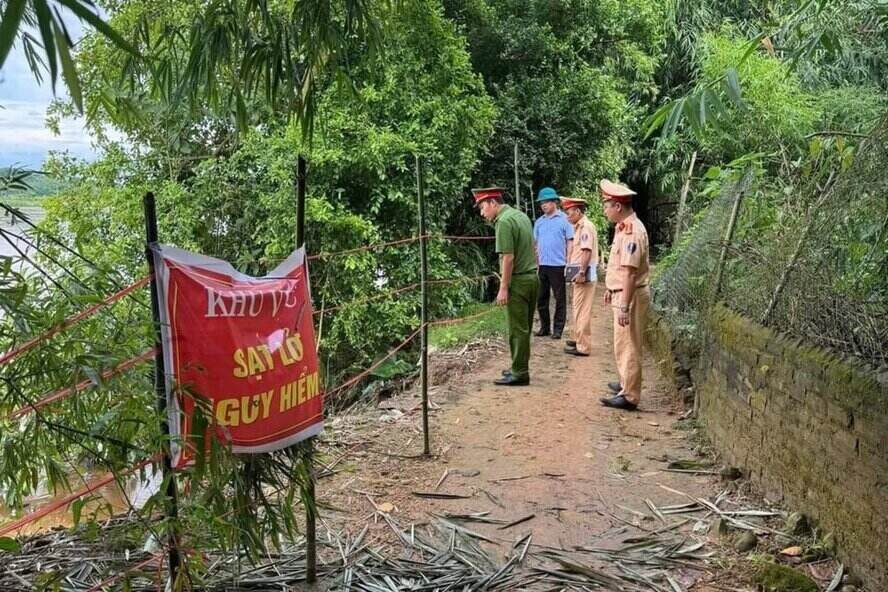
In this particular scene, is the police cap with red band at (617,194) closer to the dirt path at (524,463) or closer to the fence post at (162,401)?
the dirt path at (524,463)

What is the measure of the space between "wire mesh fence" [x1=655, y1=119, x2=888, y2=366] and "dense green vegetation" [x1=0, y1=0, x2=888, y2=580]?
0.11ft

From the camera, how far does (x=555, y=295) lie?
918 centimetres

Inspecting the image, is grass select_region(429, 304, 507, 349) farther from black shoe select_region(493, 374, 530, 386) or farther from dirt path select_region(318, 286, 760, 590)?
black shoe select_region(493, 374, 530, 386)

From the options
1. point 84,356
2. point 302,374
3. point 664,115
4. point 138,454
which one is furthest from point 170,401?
point 664,115

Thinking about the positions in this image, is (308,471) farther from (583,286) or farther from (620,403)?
(583,286)

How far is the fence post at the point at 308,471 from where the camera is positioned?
2.98 meters

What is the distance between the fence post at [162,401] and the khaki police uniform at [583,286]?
6071 mm

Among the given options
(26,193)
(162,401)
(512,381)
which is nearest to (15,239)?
(26,193)

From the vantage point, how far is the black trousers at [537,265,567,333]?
859 cm

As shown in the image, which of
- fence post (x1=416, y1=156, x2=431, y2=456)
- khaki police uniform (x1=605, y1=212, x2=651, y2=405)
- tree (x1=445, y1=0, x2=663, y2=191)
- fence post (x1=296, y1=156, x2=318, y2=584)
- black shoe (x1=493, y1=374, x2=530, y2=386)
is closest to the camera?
fence post (x1=296, y1=156, x2=318, y2=584)

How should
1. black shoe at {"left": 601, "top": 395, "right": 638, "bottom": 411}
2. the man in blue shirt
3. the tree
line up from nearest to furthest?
black shoe at {"left": 601, "top": 395, "right": 638, "bottom": 411}, the man in blue shirt, the tree

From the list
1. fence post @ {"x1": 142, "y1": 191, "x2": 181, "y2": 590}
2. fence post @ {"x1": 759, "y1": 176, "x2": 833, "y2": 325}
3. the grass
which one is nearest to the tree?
the grass

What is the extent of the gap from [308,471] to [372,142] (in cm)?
652

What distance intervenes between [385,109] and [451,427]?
16.4 feet
